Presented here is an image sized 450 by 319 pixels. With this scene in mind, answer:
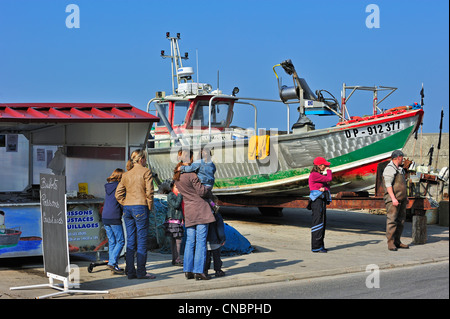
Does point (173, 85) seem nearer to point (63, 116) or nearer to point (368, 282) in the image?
point (63, 116)

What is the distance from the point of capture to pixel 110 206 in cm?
956

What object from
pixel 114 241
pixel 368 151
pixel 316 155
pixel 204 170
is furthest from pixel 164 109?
pixel 204 170

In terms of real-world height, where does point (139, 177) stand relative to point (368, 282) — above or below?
above

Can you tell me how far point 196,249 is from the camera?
29.9 ft

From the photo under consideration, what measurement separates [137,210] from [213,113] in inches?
412

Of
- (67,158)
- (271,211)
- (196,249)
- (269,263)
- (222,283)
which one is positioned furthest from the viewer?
(271,211)

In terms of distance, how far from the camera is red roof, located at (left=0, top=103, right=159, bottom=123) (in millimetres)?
9523

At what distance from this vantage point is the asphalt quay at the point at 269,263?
336 inches

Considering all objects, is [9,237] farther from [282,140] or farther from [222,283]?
[282,140]

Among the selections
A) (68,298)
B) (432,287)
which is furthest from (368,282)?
(68,298)

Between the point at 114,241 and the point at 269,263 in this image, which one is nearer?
the point at 114,241

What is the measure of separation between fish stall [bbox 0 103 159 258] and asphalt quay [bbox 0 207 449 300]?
1.90 feet

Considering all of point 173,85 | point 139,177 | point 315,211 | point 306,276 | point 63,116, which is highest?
point 173,85

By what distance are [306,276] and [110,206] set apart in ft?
10.2
